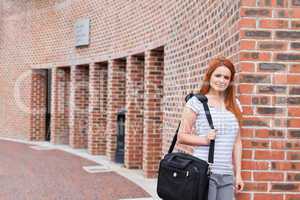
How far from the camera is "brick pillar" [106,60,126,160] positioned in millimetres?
11438

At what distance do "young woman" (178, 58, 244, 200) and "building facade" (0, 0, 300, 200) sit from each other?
17.6 inches

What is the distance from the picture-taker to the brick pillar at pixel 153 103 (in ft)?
29.7

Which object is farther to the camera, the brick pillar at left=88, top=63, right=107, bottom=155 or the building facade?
the brick pillar at left=88, top=63, right=107, bottom=155

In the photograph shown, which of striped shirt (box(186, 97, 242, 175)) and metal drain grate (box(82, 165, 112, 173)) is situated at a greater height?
striped shirt (box(186, 97, 242, 175))

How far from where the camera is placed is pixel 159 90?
9.16 meters

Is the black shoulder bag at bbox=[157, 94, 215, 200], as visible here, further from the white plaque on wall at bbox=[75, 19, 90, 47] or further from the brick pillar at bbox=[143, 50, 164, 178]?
the white plaque on wall at bbox=[75, 19, 90, 47]

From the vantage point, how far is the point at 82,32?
13539 mm

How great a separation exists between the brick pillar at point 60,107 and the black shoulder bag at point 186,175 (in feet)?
39.6

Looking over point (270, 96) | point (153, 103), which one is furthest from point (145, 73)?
point (270, 96)

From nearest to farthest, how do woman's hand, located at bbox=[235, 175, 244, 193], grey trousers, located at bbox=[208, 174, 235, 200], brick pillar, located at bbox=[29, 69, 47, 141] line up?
grey trousers, located at bbox=[208, 174, 235, 200], woman's hand, located at bbox=[235, 175, 244, 193], brick pillar, located at bbox=[29, 69, 47, 141]

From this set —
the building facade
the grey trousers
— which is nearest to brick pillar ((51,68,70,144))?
the building facade

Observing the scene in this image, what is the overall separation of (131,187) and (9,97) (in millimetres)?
10529

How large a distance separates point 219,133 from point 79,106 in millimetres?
10908

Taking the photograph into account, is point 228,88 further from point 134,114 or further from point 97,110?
point 97,110
